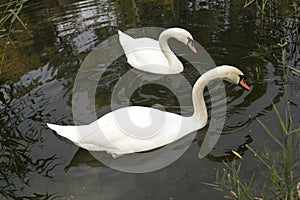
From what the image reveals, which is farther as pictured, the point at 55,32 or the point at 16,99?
the point at 55,32

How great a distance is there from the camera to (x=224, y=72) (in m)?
4.66

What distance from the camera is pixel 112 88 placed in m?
5.84

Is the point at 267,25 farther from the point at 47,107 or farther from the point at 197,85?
the point at 47,107

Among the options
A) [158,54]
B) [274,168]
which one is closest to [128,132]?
[274,168]

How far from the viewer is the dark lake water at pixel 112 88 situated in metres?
4.09

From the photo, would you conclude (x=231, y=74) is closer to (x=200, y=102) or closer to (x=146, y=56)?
(x=200, y=102)

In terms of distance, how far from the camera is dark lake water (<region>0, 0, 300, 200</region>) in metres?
4.09

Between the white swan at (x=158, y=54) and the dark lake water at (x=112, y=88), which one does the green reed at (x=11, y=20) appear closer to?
the dark lake water at (x=112, y=88)

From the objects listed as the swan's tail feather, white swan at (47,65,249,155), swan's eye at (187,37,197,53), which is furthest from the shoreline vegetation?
the swan's tail feather

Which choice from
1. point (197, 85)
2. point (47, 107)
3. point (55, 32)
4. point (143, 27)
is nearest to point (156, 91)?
point (197, 85)

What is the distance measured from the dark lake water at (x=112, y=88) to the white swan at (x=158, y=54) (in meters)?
0.25

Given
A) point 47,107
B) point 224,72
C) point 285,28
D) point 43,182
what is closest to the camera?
point 43,182

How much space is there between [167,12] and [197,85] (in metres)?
4.48

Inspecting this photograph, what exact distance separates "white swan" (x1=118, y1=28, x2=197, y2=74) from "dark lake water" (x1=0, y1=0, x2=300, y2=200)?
252mm
